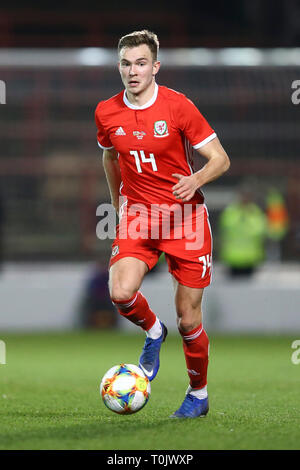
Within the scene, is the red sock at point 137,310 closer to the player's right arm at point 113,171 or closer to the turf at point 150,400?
the turf at point 150,400

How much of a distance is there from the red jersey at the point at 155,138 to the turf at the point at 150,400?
4.73 feet

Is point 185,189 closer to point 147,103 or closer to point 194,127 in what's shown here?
point 194,127

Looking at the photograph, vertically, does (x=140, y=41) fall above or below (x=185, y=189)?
above

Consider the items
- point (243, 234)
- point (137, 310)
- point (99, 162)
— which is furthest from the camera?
point (99, 162)

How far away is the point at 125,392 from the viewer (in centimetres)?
546

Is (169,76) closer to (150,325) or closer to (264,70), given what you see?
(264,70)

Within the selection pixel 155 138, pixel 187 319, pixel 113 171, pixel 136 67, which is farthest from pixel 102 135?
pixel 187 319

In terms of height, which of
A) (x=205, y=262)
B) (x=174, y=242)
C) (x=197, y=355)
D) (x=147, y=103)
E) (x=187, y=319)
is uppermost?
(x=147, y=103)

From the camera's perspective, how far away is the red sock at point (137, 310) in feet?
18.7

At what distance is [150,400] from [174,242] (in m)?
1.57

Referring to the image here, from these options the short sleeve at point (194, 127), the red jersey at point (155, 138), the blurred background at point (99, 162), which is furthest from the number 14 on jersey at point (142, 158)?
the blurred background at point (99, 162)

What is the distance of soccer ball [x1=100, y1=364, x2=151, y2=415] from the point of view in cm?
547

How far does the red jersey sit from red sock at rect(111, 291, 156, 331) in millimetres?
633
